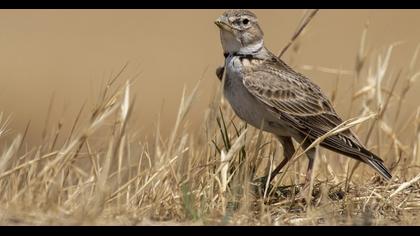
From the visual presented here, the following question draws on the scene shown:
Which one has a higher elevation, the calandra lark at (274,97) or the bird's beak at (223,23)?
the bird's beak at (223,23)

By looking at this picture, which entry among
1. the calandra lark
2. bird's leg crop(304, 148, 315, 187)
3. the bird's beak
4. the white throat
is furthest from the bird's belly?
the bird's beak

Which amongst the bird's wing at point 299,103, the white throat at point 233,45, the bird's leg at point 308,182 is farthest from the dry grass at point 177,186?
the white throat at point 233,45

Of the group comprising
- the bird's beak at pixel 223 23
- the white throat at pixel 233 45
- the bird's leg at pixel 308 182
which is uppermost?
the bird's beak at pixel 223 23

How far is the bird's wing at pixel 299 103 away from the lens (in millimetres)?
7676

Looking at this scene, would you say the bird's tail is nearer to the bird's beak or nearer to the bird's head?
the bird's head

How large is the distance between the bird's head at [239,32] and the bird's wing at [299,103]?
22 cm

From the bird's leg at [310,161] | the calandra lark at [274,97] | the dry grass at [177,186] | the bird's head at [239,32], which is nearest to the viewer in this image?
the dry grass at [177,186]

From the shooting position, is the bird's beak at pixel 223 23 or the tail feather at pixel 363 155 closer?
the tail feather at pixel 363 155

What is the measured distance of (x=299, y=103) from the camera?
808cm

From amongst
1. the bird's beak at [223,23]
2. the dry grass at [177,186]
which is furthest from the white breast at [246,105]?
the bird's beak at [223,23]

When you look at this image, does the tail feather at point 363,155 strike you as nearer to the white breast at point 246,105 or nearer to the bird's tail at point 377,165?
the bird's tail at point 377,165

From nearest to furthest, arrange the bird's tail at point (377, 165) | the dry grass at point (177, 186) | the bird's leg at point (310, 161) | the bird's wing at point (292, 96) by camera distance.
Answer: the dry grass at point (177, 186), the bird's tail at point (377, 165), the bird's leg at point (310, 161), the bird's wing at point (292, 96)

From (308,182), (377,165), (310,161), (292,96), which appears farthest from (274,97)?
(377,165)

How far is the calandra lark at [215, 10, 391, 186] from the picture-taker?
773 centimetres
